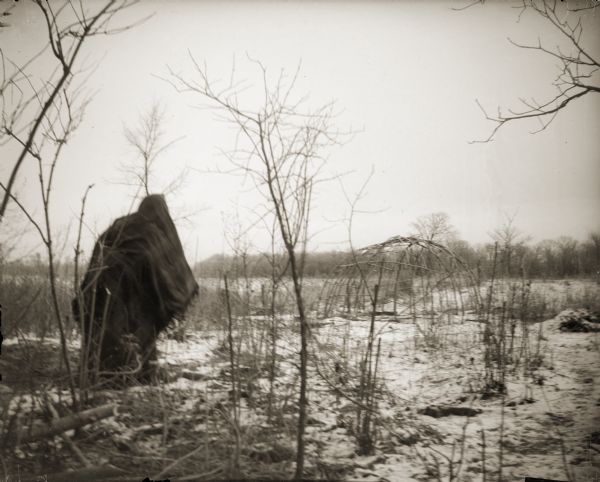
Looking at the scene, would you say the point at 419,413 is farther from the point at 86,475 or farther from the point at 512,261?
the point at 512,261

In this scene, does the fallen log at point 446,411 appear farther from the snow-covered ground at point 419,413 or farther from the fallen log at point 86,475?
the fallen log at point 86,475

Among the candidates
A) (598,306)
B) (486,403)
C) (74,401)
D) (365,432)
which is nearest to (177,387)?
(74,401)

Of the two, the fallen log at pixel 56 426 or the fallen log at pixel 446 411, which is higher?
the fallen log at pixel 56 426

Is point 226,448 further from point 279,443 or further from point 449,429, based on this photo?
point 449,429

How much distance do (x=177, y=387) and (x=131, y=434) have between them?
3.53 ft

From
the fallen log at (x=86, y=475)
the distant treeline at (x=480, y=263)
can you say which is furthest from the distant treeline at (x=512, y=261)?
the fallen log at (x=86, y=475)

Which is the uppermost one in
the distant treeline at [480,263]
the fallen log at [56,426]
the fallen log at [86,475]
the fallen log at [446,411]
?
the distant treeline at [480,263]

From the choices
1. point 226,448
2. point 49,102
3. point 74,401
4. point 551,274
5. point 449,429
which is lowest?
point 449,429

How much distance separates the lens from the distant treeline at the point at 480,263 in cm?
519

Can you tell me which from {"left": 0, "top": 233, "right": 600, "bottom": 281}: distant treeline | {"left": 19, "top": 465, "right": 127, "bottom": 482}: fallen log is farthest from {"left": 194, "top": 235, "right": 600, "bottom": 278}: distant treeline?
{"left": 19, "top": 465, "right": 127, "bottom": 482}: fallen log

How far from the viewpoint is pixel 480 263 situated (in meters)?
7.34

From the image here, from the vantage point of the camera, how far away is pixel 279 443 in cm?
341

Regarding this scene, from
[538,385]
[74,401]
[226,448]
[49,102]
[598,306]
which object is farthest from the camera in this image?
[598,306]

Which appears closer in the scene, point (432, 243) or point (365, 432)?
point (365, 432)
